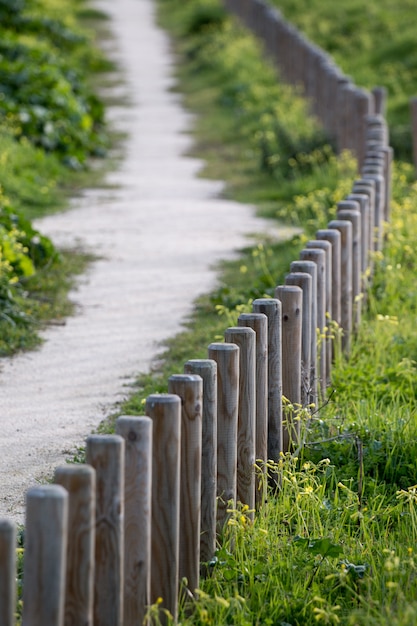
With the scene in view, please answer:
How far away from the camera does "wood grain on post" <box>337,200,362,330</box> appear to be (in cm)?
628

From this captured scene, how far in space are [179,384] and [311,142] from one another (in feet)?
30.0

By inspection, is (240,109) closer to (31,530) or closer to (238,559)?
(238,559)

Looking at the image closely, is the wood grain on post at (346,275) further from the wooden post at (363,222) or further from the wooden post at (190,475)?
the wooden post at (190,475)

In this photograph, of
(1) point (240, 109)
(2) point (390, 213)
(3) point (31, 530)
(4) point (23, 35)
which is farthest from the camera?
(4) point (23, 35)

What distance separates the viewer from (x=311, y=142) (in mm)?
12414

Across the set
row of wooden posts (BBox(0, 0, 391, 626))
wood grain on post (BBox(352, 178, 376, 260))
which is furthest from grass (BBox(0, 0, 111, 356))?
row of wooden posts (BBox(0, 0, 391, 626))

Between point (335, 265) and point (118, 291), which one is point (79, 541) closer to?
point (335, 265)

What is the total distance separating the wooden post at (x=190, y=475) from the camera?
358 cm

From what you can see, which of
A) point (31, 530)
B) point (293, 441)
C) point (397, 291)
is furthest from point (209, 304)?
point (31, 530)

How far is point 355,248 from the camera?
6.39 metres

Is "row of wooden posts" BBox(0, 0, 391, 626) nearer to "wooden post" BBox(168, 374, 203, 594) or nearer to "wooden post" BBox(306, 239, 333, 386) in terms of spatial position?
"wooden post" BBox(168, 374, 203, 594)

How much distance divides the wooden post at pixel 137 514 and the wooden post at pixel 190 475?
13.1 inches

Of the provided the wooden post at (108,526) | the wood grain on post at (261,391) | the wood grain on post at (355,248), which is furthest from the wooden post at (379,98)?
the wooden post at (108,526)

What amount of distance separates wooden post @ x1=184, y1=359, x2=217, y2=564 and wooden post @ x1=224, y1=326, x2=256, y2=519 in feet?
0.95
